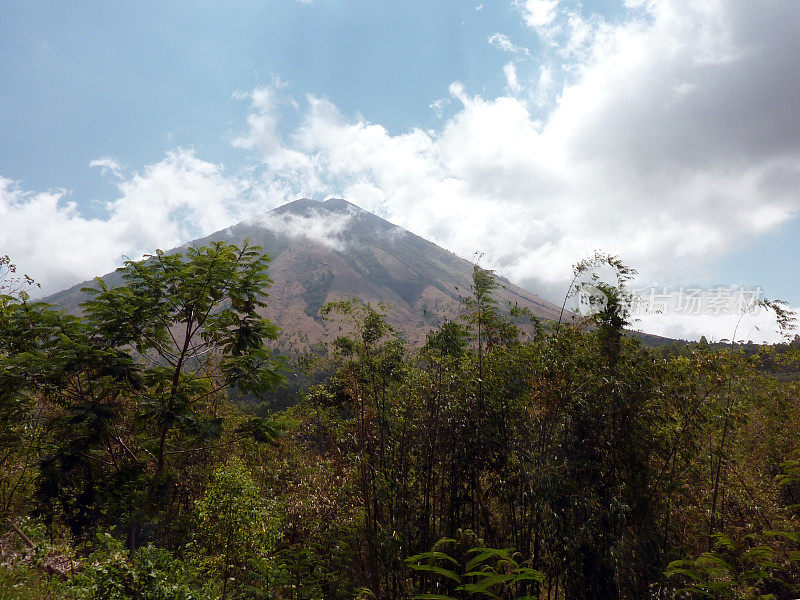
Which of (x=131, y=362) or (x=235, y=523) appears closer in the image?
(x=131, y=362)

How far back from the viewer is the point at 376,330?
9297 mm

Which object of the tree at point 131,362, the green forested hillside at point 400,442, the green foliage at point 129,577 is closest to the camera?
the green foliage at point 129,577

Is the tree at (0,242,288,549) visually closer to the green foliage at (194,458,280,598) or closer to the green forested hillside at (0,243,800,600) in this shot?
the green forested hillside at (0,243,800,600)

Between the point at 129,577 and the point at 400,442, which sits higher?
the point at 400,442

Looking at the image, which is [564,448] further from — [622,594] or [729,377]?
[729,377]

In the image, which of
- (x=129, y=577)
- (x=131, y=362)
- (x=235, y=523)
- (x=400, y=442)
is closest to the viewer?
(x=129, y=577)

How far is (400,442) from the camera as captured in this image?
8.26m

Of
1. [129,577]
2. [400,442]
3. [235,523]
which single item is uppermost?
[400,442]

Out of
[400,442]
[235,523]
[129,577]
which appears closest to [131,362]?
[129,577]

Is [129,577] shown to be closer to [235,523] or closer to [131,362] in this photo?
[235,523]

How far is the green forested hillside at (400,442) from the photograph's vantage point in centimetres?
629

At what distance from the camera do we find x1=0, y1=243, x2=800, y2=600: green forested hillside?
6.29 metres

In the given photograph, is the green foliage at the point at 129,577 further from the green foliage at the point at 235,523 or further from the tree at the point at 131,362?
the green foliage at the point at 235,523

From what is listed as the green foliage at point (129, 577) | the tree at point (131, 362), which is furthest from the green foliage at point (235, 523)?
the green foliage at point (129, 577)
